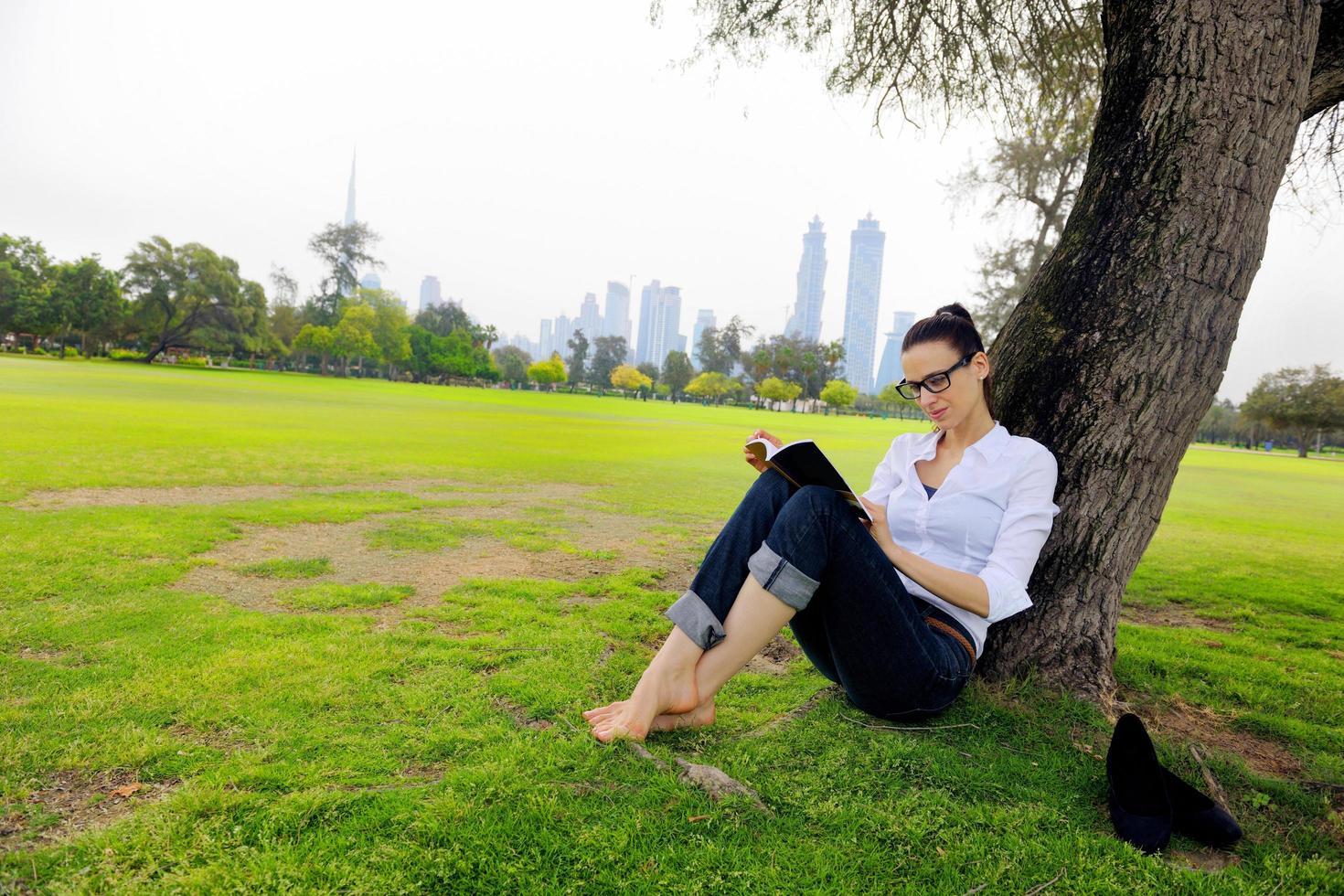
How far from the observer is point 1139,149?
9.96 feet

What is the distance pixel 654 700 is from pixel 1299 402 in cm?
7208

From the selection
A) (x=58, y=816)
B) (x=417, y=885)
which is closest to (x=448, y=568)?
(x=58, y=816)

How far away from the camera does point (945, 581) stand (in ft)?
8.05

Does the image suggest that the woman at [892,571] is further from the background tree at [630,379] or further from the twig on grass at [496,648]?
the background tree at [630,379]

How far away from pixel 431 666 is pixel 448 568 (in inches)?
85.2

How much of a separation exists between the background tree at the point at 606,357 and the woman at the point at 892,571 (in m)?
107

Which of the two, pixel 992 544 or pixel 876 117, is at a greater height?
pixel 876 117

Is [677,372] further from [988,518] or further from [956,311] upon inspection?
[988,518]

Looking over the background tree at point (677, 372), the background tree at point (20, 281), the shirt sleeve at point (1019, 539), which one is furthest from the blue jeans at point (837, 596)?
the background tree at point (677, 372)

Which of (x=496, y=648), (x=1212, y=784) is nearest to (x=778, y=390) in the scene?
(x=496, y=648)

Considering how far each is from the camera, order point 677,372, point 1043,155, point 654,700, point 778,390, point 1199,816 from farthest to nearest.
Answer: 1. point 677,372
2. point 778,390
3. point 1043,155
4. point 654,700
5. point 1199,816

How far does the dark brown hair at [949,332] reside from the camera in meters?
2.73

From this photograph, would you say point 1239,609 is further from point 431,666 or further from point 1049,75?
point 431,666

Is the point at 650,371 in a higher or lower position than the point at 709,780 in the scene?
higher
